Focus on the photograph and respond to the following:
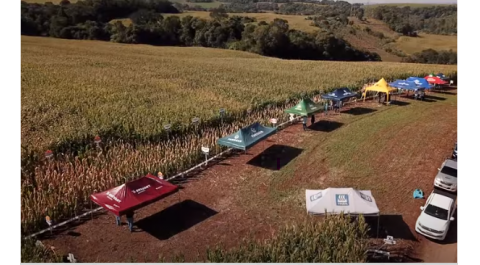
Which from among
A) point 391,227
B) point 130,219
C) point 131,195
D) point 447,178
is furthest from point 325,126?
point 130,219

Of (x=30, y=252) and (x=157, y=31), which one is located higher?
(x=157, y=31)

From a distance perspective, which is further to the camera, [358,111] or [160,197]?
[358,111]

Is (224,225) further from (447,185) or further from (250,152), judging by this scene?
(447,185)

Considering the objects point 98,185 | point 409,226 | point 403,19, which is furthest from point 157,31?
point 409,226

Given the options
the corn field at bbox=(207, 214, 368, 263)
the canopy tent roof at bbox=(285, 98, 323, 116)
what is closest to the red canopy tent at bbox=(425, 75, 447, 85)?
the canopy tent roof at bbox=(285, 98, 323, 116)

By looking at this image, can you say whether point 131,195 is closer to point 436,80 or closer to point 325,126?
point 325,126

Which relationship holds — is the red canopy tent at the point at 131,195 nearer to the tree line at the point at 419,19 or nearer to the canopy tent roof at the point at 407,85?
the canopy tent roof at the point at 407,85

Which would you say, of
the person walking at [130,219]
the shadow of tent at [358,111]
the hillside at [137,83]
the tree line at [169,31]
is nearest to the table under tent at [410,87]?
the shadow of tent at [358,111]
